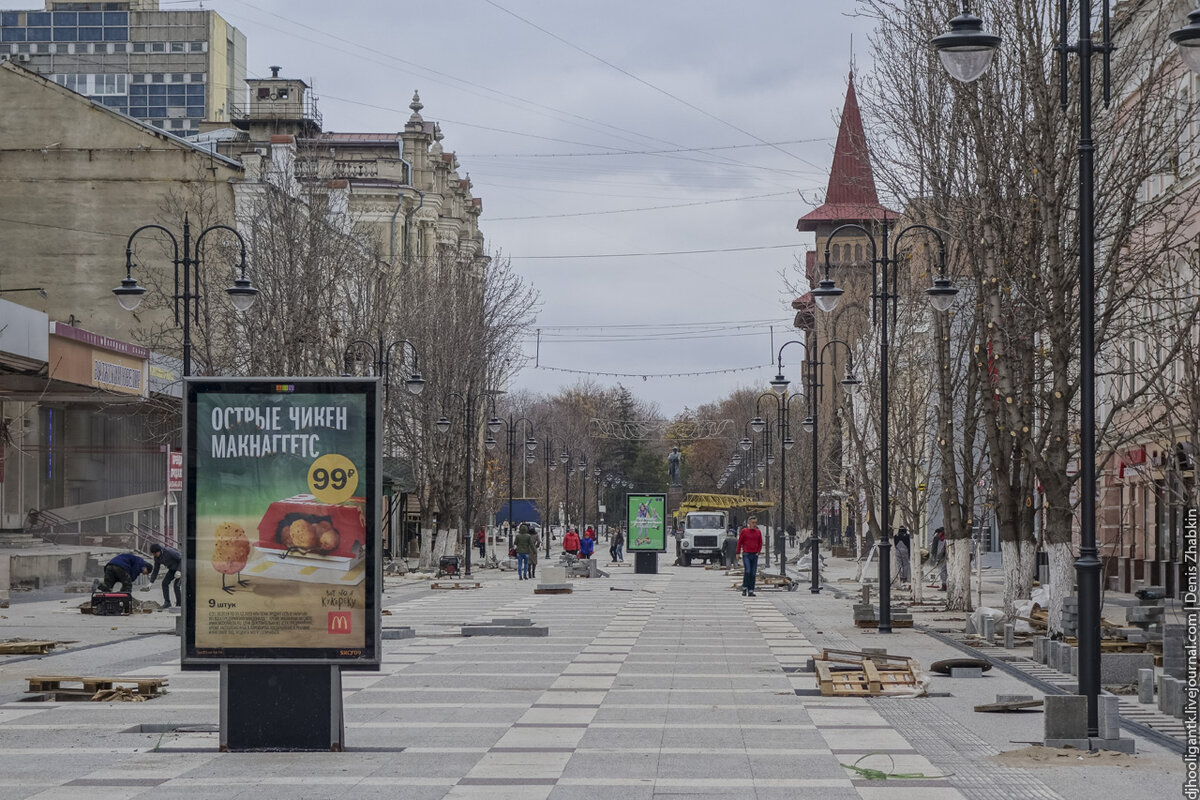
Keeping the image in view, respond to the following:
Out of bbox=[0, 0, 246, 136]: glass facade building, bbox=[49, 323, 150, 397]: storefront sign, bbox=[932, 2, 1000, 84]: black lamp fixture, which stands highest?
bbox=[0, 0, 246, 136]: glass facade building

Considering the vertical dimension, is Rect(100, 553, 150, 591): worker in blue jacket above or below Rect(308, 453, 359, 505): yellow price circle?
below

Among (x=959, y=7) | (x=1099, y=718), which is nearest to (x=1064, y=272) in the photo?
(x=959, y=7)

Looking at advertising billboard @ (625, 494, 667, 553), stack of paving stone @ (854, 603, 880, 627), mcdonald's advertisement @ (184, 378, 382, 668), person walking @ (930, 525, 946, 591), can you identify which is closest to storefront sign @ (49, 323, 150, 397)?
advertising billboard @ (625, 494, 667, 553)

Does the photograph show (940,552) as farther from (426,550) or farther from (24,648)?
(24,648)

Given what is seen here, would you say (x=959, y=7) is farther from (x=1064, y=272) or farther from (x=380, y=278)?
(x=380, y=278)

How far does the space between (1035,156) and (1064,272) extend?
5.51 feet

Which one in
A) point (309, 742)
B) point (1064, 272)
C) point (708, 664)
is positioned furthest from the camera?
point (1064, 272)

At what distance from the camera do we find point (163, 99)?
139125 mm

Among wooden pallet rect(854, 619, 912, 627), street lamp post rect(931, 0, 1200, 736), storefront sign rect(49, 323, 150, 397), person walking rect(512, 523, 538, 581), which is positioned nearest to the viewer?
street lamp post rect(931, 0, 1200, 736)

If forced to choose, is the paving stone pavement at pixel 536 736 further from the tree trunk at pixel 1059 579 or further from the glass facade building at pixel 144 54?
the glass facade building at pixel 144 54

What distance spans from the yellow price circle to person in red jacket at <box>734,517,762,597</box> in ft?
89.0

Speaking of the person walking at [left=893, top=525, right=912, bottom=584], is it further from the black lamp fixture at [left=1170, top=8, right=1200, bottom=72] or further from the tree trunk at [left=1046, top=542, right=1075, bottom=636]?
the black lamp fixture at [left=1170, top=8, right=1200, bottom=72]

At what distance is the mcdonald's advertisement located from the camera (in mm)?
12133

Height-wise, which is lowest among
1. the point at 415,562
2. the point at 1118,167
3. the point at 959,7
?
the point at 415,562
